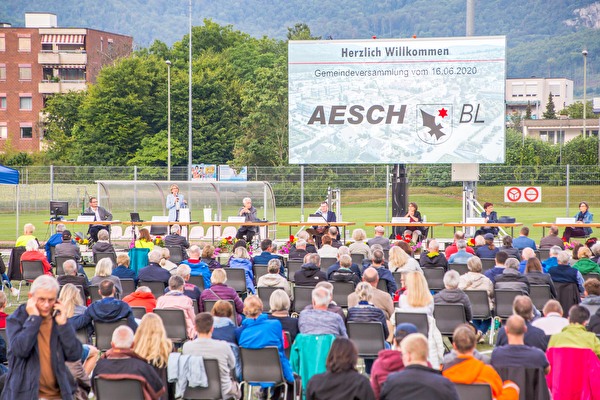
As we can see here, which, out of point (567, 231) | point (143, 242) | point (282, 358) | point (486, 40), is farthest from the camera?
point (486, 40)

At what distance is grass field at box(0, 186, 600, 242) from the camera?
31089 mm

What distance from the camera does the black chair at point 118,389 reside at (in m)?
6.62

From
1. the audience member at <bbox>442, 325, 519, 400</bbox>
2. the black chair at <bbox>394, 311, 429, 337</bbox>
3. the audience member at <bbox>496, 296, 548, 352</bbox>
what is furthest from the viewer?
the black chair at <bbox>394, 311, 429, 337</bbox>

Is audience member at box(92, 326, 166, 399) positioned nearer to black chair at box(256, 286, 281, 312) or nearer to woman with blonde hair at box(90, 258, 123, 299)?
woman with blonde hair at box(90, 258, 123, 299)

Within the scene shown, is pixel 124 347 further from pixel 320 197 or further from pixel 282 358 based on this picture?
pixel 320 197

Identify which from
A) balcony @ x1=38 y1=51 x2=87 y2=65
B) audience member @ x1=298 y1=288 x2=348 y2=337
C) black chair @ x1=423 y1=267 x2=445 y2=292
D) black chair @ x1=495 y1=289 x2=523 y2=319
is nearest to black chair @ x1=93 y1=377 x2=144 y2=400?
audience member @ x1=298 y1=288 x2=348 y2=337

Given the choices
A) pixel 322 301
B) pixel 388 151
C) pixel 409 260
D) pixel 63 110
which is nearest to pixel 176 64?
pixel 63 110

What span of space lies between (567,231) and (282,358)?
14.7 m

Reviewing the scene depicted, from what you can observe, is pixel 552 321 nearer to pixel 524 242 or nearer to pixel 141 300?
pixel 141 300

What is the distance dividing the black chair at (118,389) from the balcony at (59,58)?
250ft

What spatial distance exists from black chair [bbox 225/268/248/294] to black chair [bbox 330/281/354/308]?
1831 millimetres

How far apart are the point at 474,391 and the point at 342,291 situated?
18.2ft

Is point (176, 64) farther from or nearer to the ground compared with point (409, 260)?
farther from the ground

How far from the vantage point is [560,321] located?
820cm
